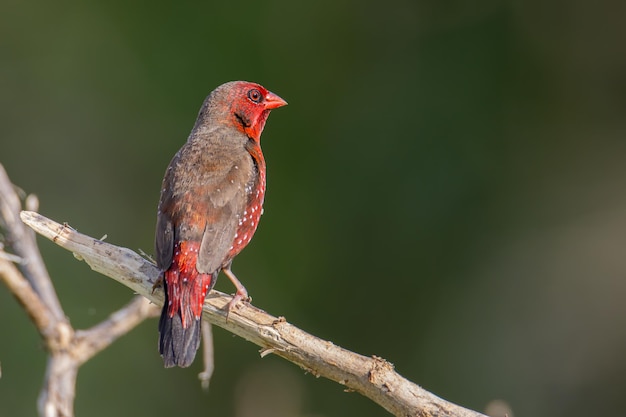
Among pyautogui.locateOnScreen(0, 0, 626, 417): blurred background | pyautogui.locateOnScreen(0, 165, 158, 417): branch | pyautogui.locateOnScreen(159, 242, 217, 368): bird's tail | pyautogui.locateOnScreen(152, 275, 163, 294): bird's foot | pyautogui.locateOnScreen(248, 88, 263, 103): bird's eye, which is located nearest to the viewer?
pyautogui.locateOnScreen(0, 165, 158, 417): branch

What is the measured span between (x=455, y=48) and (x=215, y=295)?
4980mm

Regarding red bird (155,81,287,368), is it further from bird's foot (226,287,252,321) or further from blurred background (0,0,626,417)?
blurred background (0,0,626,417)

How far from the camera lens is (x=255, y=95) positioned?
5.44 metres

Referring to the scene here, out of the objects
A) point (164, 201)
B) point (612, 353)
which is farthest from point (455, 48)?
point (164, 201)

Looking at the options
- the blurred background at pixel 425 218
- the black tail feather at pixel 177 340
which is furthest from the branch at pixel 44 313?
the blurred background at pixel 425 218

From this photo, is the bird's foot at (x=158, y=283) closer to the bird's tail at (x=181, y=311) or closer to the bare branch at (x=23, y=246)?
the bird's tail at (x=181, y=311)

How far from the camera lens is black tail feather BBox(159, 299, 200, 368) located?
4094 mm

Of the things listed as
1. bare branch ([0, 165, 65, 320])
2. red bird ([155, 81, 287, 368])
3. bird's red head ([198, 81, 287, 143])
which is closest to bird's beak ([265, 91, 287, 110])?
bird's red head ([198, 81, 287, 143])

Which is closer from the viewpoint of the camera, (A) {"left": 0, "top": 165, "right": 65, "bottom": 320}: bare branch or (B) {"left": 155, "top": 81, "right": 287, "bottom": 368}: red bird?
(A) {"left": 0, "top": 165, "right": 65, "bottom": 320}: bare branch

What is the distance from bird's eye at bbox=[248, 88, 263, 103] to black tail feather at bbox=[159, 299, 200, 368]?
5.47 ft

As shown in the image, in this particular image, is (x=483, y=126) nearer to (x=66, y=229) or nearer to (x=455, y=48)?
(x=455, y=48)

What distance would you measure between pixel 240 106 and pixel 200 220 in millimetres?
1163

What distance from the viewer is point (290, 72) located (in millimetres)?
8898

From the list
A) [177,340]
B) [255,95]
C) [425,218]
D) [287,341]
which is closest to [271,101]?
[255,95]
